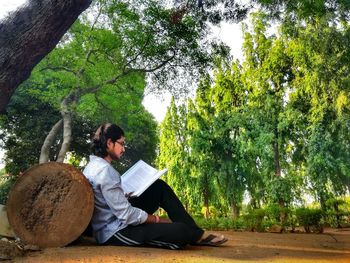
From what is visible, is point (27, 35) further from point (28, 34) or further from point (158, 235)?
point (158, 235)

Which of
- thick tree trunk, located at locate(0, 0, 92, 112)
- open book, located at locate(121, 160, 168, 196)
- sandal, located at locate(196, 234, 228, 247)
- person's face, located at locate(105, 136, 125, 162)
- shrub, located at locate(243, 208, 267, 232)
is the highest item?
thick tree trunk, located at locate(0, 0, 92, 112)

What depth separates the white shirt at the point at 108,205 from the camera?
284 cm

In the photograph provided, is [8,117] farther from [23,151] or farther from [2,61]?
[2,61]

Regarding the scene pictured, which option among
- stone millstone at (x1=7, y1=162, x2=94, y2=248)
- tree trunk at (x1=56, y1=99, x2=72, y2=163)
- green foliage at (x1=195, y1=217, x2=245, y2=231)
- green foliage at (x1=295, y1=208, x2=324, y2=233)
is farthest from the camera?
green foliage at (x1=195, y1=217, x2=245, y2=231)

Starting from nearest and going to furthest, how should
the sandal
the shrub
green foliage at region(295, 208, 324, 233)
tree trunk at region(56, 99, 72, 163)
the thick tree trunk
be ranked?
the sandal < the thick tree trunk < green foliage at region(295, 208, 324, 233) < the shrub < tree trunk at region(56, 99, 72, 163)

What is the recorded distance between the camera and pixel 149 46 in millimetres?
12016

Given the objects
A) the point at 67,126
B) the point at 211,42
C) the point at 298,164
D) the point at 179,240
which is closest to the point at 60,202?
the point at 179,240

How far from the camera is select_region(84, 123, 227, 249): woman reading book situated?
2.87 m

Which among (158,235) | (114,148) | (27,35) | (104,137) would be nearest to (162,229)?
Answer: (158,235)

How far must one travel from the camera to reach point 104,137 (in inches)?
124

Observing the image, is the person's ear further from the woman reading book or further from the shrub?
the shrub

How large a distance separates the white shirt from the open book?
9.4 inches

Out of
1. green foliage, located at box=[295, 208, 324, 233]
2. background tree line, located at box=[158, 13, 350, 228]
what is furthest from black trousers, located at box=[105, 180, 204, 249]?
background tree line, located at box=[158, 13, 350, 228]

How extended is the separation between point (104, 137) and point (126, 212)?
0.72 m
